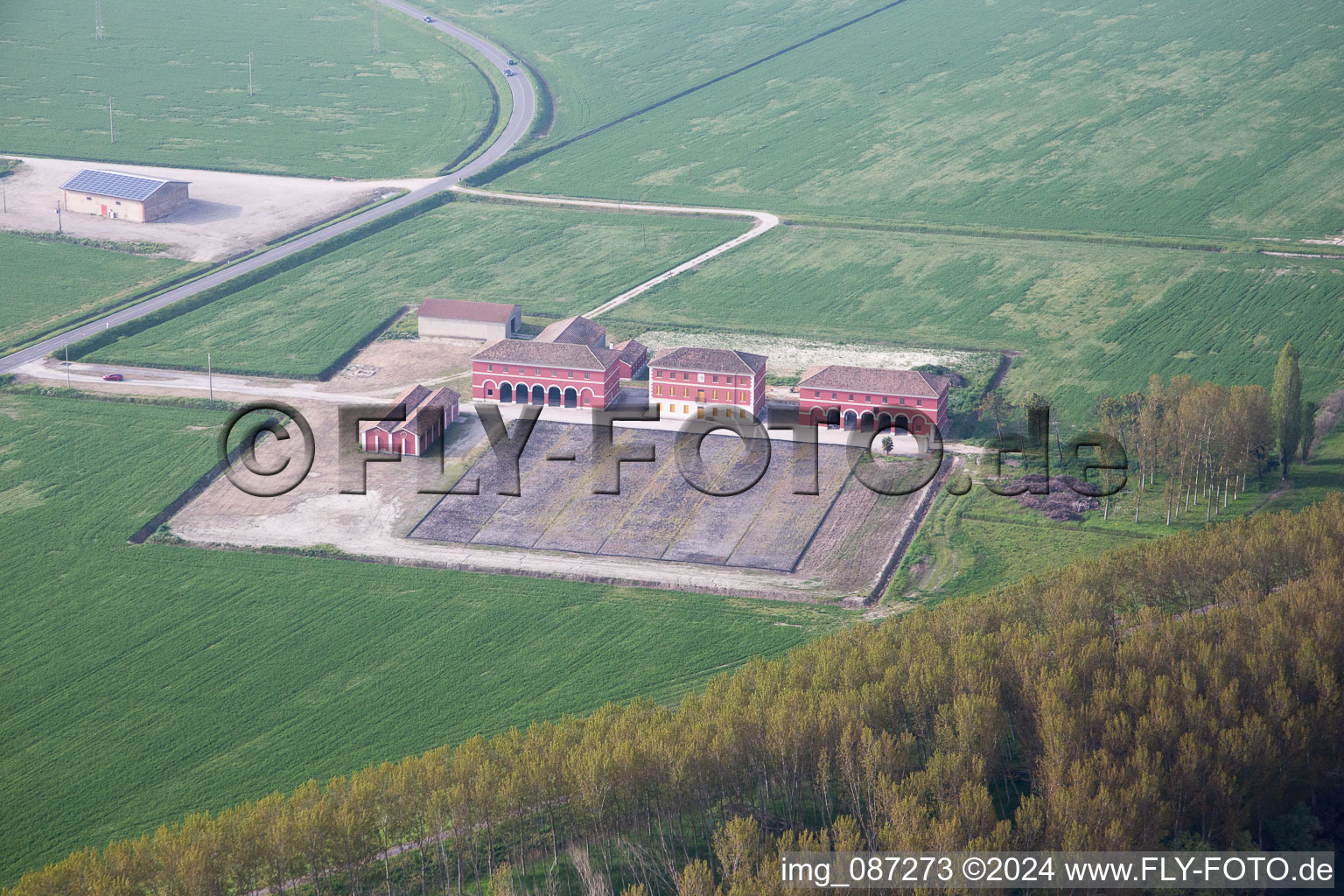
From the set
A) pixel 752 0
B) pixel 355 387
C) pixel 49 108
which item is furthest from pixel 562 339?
pixel 752 0

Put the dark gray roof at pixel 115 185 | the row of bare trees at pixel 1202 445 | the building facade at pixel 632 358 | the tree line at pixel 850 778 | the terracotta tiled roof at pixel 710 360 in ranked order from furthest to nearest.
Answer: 1. the dark gray roof at pixel 115 185
2. the building facade at pixel 632 358
3. the terracotta tiled roof at pixel 710 360
4. the row of bare trees at pixel 1202 445
5. the tree line at pixel 850 778

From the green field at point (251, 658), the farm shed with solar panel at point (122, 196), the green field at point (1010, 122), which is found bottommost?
the green field at point (251, 658)

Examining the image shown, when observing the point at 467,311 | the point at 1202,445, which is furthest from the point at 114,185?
the point at 1202,445

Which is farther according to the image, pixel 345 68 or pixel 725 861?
pixel 345 68

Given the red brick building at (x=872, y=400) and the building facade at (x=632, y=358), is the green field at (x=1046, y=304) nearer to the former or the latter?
the building facade at (x=632, y=358)

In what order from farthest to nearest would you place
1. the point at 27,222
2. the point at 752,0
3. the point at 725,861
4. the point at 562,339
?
the point at 752,0 < the point at 27,222 < the point at 562,339 < the point at 725,861

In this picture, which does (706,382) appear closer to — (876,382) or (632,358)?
(632,358)

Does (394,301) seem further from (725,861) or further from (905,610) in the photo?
(725,861)

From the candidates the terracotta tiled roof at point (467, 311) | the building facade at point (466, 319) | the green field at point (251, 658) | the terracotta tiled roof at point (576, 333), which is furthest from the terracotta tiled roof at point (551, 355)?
the green field at point (251, 658)
